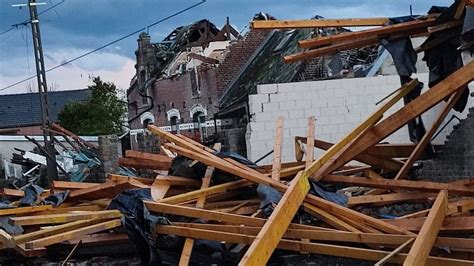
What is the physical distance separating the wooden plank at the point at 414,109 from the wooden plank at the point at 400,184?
0.59 ft

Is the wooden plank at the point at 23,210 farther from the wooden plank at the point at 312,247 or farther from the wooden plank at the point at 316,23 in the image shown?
the wooden plank at the point at 316,23

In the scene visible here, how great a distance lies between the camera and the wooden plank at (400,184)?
24.7 feet

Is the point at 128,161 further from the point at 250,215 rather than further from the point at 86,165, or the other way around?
the point at 86,165

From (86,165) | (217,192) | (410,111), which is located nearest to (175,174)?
(217,192)

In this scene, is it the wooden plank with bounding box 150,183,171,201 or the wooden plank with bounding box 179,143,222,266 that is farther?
the wooden plank with bounding box 150,183,171,201

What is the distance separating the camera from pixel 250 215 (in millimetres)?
7516

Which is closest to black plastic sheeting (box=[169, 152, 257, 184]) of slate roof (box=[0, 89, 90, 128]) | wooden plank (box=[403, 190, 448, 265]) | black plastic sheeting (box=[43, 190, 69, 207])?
black plastic sheeting (box=[43, 190, 69, 207])

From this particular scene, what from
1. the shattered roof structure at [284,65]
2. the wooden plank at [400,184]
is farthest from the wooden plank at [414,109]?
the shattered roof structure at [284,65]

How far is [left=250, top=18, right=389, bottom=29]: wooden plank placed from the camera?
7.98 m

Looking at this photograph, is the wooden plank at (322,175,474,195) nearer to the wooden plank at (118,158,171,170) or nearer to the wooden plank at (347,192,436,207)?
the wooden plank at (347,192,436,207)

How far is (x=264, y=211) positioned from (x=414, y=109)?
227 cm

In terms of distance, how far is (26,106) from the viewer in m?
50.5

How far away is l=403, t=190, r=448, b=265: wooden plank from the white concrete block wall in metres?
6.73

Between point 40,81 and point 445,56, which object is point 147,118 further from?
point 445,56
